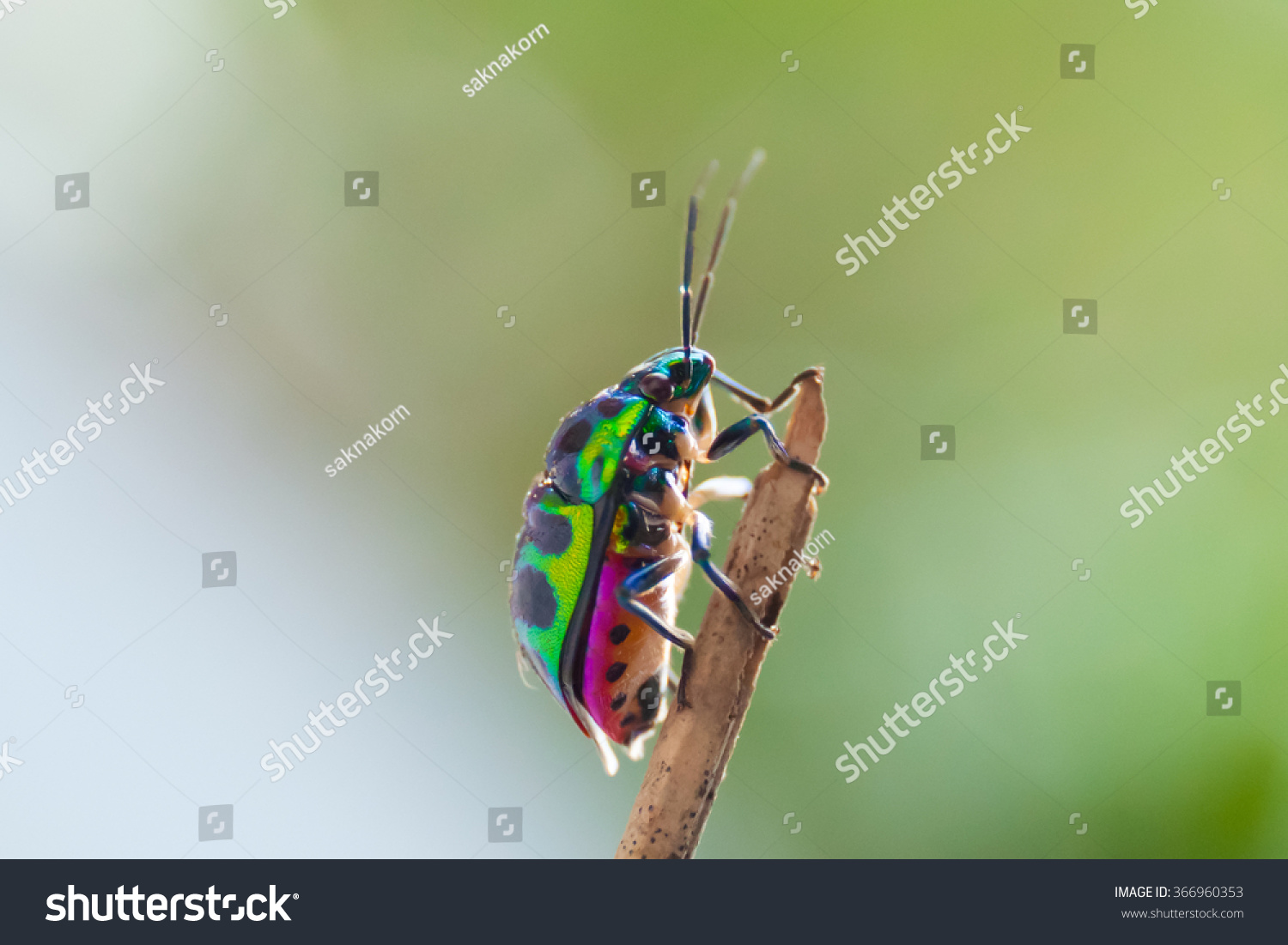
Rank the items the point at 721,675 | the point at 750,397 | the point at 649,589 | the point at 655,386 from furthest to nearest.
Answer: the point at 750,397 → the point at 655,386 → the point at 649,589 → the point at 721,675

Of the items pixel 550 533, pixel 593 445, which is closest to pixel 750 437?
pixel 593 445

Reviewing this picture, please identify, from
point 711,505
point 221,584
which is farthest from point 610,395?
point 221,584

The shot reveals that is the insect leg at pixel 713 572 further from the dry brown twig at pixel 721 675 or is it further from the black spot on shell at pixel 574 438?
the black spot on shell at pixel 574 438

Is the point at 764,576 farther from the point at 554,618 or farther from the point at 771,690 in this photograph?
the point at 771,690

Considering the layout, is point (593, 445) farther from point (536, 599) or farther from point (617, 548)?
point (536, 599)

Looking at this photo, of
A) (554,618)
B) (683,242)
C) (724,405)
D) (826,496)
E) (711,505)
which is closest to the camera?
(554,618)

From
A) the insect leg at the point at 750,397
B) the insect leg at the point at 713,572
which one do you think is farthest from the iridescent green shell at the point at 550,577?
the insect leg at the point at 750,397
